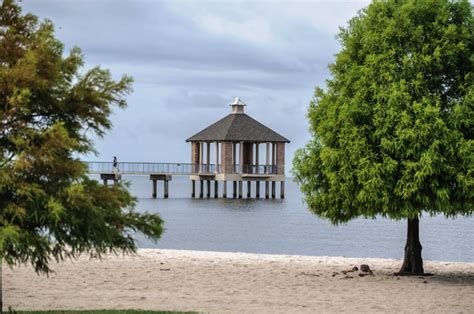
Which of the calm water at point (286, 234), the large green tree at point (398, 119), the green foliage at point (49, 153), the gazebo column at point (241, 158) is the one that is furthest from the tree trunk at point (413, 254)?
the gazebo column at point (241, 158)

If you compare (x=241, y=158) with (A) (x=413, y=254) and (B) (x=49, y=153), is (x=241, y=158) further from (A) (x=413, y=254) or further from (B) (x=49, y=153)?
(B) (x=49, y=153)

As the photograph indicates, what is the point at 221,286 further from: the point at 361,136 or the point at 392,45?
the point at 392,45

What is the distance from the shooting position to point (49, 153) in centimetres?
1070

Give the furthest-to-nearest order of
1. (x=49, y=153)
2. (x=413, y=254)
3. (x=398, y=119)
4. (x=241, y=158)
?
(x=241, y=158) < (x=413, y=254) < (x=398, y=119) < (x=49, y=153)

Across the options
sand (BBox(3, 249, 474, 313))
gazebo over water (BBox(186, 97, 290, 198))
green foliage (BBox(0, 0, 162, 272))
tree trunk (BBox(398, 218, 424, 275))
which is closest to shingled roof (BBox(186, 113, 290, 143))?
gazebo over water (BBox(186, 97, 290, 198))

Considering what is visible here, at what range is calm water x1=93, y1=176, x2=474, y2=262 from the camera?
43438 mm

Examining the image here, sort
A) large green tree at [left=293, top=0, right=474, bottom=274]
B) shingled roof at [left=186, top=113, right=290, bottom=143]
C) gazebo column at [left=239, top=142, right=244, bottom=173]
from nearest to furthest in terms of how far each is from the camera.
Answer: large green tree at [left=293, top=0, right=474, bottom=274]
shingled roof at [left=186, top=113, right=290, bottom=143]
gazebo column at [left=239, top=142, right=244, bottom=173]

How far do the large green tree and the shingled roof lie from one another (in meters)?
54.7

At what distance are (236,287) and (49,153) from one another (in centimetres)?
821

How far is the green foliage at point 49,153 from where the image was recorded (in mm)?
10695

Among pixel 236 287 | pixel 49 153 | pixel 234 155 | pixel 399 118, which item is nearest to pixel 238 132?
pixel 234 155

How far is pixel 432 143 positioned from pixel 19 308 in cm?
940

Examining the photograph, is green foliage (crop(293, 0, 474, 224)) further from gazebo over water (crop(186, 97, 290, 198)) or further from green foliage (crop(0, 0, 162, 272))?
gazebo over water (crop(186, 97, 290, 198))

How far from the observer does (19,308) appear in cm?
1457
